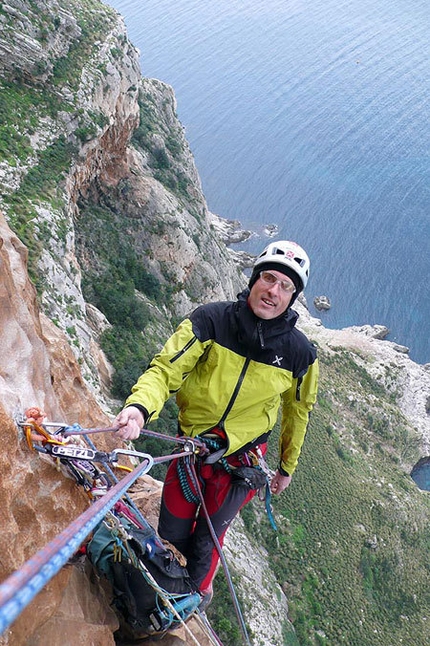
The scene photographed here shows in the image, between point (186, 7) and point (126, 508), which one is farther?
point (186, 7)

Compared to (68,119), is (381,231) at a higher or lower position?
lower

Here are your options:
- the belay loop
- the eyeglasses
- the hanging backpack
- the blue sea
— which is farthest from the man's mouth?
the blue sea

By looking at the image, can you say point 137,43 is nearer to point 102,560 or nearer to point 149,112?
point 149,112

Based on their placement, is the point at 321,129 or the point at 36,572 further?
the point at 321,129

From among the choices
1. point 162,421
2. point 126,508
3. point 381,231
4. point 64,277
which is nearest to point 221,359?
point 126,508

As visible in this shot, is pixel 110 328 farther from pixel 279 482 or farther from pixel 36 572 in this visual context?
pixel 36 572

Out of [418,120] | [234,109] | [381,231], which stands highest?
[418,120]

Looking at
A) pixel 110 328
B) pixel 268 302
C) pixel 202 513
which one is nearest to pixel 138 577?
pixel 202 513

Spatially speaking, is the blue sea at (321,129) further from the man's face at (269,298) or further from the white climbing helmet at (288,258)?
the man's face at (269,298)
